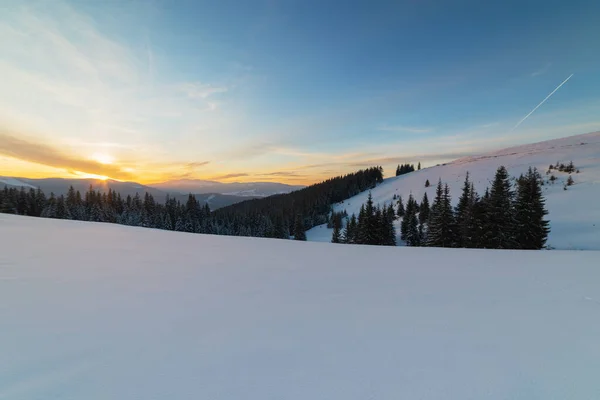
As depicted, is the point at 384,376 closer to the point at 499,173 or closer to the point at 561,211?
the point at 499,173

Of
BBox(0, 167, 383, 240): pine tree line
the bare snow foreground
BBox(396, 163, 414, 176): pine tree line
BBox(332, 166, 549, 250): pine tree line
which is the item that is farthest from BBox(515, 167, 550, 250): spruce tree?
BBox(396, 163, 414, 176): pine tree line

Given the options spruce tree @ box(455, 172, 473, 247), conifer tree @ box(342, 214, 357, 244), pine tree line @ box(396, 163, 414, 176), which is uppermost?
pine tree line @ box(396, 163, 414, 176)

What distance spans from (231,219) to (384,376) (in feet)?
232

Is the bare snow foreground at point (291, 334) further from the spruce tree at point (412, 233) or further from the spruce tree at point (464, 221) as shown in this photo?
the spruce tree at point (412, 233)

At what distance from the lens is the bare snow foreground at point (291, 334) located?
6.31 feet

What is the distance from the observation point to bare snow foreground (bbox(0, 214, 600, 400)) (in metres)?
1.92

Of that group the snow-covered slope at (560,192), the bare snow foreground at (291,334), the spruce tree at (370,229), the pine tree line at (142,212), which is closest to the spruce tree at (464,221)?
the spruce tree at (370,229)

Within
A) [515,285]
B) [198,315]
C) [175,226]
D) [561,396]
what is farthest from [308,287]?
[175,226]

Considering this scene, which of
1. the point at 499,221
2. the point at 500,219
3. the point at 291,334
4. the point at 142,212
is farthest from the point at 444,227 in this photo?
the point at 142,212

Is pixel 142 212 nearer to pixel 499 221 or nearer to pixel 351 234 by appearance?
pixel 351 234

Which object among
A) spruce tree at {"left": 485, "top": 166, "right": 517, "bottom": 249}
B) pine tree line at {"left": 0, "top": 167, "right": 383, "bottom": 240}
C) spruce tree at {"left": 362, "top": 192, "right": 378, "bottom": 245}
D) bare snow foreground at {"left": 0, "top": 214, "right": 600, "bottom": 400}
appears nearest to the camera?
bare snow foreground at {"left": 0, "top": 214, "right": 600, "bottom": 400}

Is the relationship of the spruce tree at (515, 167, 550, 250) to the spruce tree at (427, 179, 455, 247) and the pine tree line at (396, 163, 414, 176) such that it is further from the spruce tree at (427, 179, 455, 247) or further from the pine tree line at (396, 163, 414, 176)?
the pine tree line at (396, 163, 414, 176)

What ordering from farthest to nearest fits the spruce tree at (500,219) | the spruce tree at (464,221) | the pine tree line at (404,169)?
the pine tree line at (404,169), the spruce tree at (464,221), the spruce tree at (500,219)

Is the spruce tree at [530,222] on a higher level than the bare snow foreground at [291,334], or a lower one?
higher
